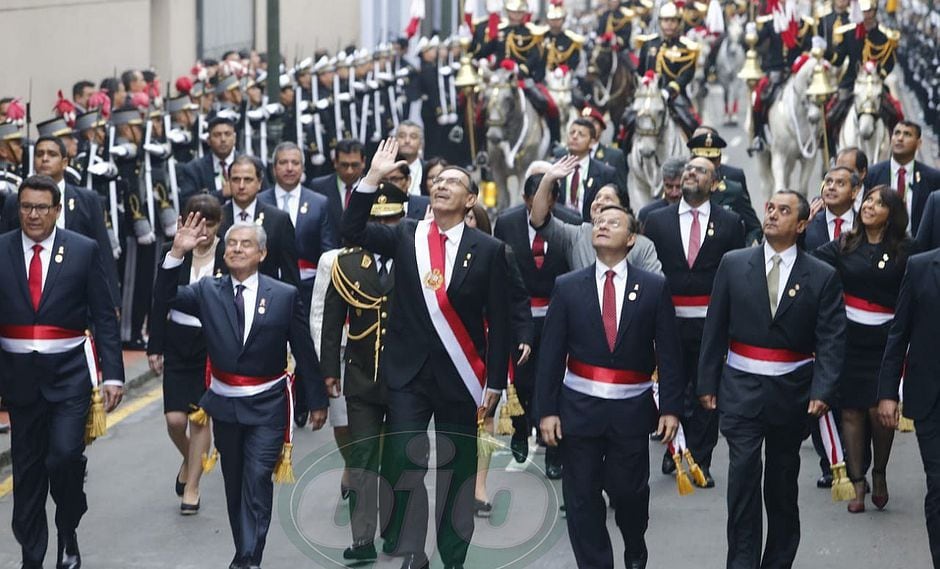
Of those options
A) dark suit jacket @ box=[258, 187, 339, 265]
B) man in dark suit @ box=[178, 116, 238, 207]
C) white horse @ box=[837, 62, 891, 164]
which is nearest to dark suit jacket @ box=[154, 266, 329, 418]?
dark suit jacket @ box=[258, 187, 339, 265]

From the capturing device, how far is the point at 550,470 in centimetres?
1156

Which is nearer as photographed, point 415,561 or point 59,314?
point 415,561

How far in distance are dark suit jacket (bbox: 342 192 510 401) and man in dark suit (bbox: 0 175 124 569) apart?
1262mm

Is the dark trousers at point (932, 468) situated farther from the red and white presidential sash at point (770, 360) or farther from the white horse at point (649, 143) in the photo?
the white horse at point (649, 143)

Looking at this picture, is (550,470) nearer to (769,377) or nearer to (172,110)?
(769,377)

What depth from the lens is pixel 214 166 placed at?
46.5 ft

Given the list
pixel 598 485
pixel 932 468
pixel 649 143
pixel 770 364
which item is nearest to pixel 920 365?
pixel 932 468

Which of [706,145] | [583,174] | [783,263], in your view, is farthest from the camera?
[583,174]

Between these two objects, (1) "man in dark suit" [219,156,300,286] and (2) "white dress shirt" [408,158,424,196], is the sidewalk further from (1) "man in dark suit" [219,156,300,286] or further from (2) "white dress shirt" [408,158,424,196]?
(1) "man in dark suit" [219,156,300,286]

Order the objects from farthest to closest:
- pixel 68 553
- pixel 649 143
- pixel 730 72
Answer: pixel 730 72 → pixel 649 143 → pixel 68 553

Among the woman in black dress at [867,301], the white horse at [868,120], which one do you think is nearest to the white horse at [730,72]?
the white horse at [868,120]

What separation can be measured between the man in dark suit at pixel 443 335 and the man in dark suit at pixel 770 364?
3.16ft

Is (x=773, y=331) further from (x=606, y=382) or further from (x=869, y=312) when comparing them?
(x=869, y=312)

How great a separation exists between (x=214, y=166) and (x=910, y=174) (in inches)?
181
